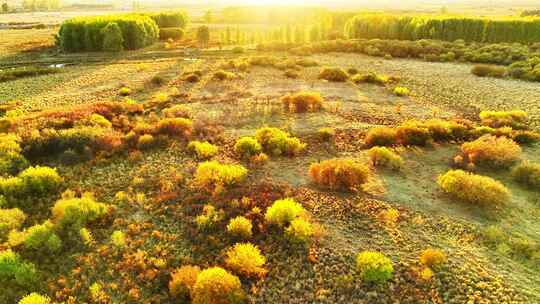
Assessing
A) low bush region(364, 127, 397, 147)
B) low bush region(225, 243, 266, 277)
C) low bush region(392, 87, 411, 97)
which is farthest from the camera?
low bush region(392, 87, 411, 97)

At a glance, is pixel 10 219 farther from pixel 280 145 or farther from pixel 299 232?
pixel 280 145


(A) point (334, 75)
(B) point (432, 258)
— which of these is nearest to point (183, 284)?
(B) point (432, 258)

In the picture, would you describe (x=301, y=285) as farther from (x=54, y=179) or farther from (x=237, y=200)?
Answer: (x=54, y=179)

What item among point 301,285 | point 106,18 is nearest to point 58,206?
point 301,285

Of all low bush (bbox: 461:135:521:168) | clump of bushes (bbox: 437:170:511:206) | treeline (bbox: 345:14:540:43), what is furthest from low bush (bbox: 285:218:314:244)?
treeline (bbox: 345:14:540:43)

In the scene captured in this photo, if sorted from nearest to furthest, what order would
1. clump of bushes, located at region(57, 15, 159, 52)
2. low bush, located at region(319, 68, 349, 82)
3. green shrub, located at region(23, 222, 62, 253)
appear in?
green shrub, located at region(23, 222, 62, 253)
low bush, located at region(319, 68, 349, 82)
clump of bushes, located at region(57, 15, 159, 52)

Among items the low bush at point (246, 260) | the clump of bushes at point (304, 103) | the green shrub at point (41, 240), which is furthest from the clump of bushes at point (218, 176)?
the clump of bushes at point (304, 103)

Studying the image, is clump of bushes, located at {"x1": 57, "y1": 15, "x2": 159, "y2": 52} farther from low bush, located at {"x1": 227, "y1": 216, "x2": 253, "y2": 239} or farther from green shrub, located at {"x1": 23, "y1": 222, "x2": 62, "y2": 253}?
low bush, located at {"x1": 227, "y1": 216, "x2": 253, "y2": 239}
